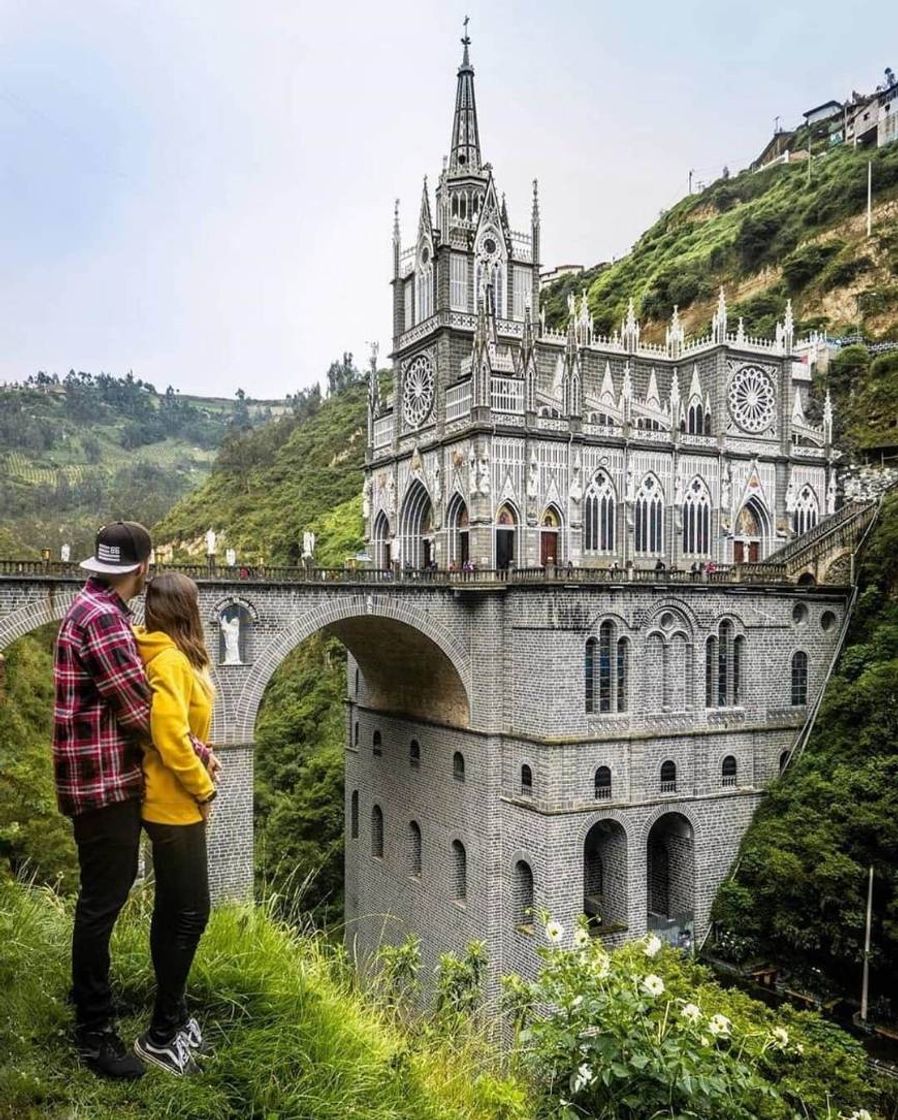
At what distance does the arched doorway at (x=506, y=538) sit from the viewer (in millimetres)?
28719

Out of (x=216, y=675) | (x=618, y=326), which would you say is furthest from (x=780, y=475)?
(x=618, y=326)

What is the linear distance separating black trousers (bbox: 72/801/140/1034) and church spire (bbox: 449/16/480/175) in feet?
109

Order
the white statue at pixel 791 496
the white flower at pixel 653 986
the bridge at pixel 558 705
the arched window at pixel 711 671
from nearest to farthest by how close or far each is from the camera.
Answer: the white flower at pixel 653 986 → the bridge at pixel 558 705 → the arched window at pixel 711 671 → the white statue at pixel 791 496

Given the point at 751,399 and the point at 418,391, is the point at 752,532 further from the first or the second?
the point at 418,391

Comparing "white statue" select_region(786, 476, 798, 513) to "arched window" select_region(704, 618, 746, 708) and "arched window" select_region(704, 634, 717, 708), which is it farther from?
"arched window" select_region(704, 634, 717, 708)

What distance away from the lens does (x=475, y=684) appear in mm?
25297

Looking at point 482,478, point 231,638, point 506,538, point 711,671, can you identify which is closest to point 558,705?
point 711,671

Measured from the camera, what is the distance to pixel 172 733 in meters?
4.62

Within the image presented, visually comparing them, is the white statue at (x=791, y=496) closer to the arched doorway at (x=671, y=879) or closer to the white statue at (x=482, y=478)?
the white statue at (x=482, y=478)

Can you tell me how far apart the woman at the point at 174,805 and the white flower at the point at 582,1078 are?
2.44 meters

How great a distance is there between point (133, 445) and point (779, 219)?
111041 mm

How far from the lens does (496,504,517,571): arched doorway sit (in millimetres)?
28719

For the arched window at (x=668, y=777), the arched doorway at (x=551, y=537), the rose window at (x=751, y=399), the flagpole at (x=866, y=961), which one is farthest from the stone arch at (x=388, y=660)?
the rose window at (x=751, y=399)

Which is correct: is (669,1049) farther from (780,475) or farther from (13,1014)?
(780,475)
